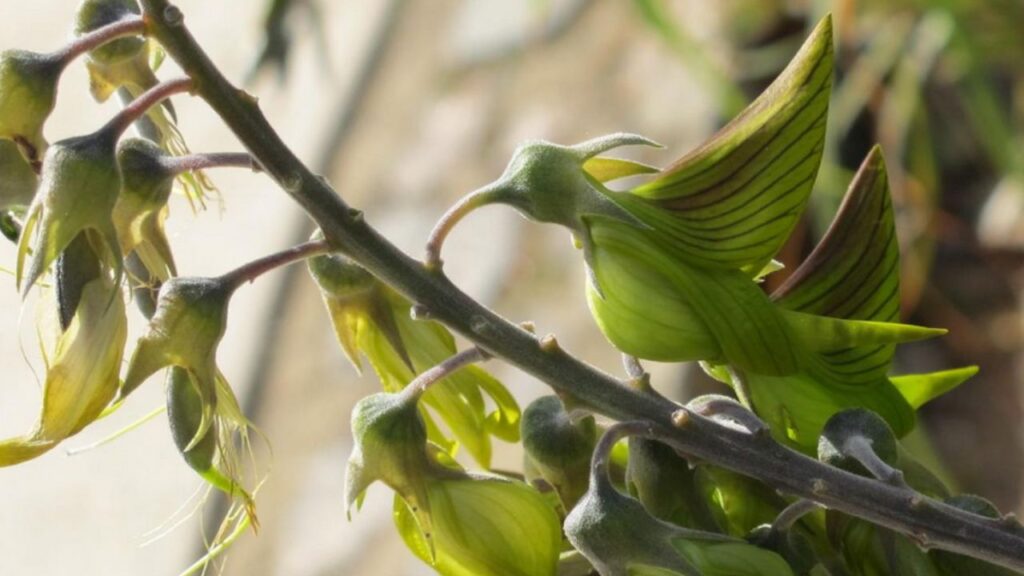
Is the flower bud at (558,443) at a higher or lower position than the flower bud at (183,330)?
lower

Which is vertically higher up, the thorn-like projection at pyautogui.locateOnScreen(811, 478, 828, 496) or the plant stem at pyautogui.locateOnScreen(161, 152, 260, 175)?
the plant stem at pyautogui.locateOnScreen(161, 152, 260, 175)

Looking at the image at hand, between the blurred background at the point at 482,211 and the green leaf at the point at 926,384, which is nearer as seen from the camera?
the green leaf at the point at 926,384

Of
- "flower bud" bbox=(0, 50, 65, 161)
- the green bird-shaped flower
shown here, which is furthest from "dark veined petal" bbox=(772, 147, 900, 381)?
"flower bud" bbox=(0, 50, 65, 161)

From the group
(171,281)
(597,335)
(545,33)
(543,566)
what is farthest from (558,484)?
(545,33)

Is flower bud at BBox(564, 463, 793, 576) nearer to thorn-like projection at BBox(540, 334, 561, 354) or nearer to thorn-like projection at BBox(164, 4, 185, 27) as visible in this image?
thorn-like projection at BBox(540, 334, 561, 354)

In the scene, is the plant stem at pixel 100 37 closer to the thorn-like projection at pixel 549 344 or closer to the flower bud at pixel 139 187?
the flower bud at pixel 139 187

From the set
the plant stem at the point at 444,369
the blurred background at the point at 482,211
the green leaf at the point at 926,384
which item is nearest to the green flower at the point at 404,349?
the plant stem at the point at 444,369
